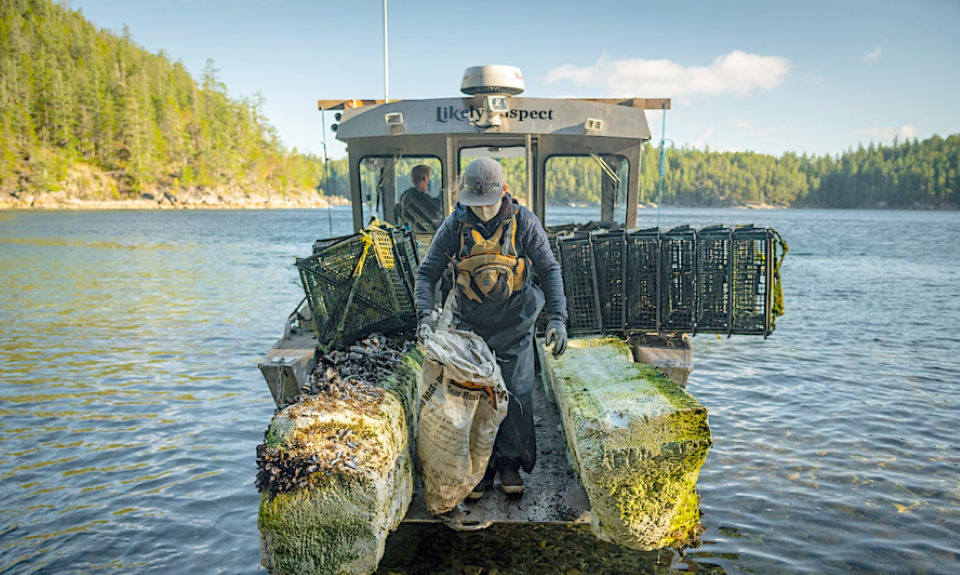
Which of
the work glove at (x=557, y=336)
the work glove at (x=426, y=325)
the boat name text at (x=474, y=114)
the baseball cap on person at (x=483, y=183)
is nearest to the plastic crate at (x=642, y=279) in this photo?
the work glove at (x=557, y=336)

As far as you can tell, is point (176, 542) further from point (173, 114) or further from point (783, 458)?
point (173, 114)

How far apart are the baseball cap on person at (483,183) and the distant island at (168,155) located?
90.1m

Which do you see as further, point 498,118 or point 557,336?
point 498,118

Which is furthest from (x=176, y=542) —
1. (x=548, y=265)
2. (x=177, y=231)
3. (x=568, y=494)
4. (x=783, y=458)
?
(x=177, y=231)

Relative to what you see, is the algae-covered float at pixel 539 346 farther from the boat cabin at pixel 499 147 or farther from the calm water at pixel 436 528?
the calm water at pixel 436 528

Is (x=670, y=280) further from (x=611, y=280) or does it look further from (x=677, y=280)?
(x=611, y=280)

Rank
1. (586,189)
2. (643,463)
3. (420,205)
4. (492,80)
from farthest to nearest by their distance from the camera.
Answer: (586,189)
(420,205)
(492,80)
(643,463)

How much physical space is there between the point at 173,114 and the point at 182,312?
118 metres

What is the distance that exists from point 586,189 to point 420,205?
2114 millimetres

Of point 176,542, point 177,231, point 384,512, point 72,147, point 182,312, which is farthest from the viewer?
point 72,147

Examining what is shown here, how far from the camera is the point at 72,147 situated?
342 ft

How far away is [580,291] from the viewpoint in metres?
5.80

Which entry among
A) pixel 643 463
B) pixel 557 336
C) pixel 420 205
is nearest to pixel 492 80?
pixel 420 205

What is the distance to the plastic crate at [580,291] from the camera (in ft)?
18.9
